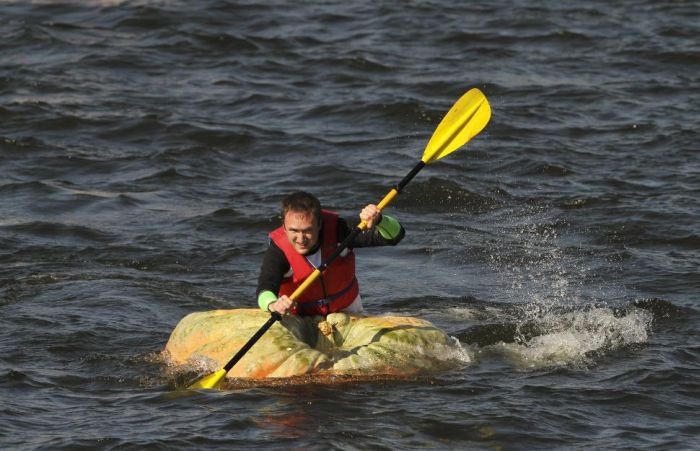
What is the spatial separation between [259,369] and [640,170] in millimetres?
6038

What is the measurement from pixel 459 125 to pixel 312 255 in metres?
1.37

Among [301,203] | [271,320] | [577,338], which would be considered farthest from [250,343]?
[577,338]

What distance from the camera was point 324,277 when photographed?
291 inches

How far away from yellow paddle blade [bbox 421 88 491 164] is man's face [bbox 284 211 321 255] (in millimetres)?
1061

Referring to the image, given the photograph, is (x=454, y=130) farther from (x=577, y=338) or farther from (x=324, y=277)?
(x=577, y=338)

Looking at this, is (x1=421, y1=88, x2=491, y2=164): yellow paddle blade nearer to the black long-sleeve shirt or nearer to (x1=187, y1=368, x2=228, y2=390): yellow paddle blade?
the black long-sleeve shirt

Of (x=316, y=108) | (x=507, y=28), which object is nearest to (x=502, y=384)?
(x=316, y=108)

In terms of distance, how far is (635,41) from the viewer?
650 inches

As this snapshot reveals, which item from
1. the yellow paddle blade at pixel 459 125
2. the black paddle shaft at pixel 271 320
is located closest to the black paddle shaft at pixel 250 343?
the black paddle shaft at pixel 271 320

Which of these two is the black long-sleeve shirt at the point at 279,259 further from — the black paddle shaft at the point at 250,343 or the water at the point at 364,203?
the water at the point at 364,203

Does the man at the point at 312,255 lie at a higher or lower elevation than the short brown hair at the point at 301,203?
lower

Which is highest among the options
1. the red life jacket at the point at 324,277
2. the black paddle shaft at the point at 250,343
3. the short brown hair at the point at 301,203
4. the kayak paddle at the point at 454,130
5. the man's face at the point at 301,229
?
the kayak paddle at the point at 454,130

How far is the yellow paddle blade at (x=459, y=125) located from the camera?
7.95 m

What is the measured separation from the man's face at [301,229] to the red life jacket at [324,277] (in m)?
0.12
